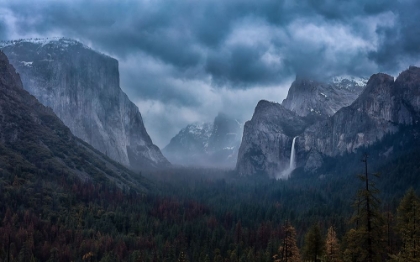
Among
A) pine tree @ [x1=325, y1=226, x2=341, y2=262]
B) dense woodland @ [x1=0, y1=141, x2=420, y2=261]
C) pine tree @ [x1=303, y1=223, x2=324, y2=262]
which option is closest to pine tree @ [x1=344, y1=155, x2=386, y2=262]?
dense woodland @ [x1=0, y1=141, x2=420, y2=261]

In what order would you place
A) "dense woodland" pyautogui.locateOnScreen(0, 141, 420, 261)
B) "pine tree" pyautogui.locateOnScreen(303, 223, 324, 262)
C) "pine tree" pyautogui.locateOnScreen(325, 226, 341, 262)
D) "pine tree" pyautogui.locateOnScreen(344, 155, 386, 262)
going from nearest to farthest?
"pine tree" pyautogui.locateOnScreen(344, 155, 386, 262) → "pine tree" pyautogui.locateOnScreen(325, 226, 341, 262) → "pine tree" pyautogui.locateOnScreen(303, 223, 324, 262) → "dense woodland" pyautogui.locateOnScreen(0, 141, 420, 261)

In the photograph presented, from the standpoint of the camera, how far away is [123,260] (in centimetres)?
10762

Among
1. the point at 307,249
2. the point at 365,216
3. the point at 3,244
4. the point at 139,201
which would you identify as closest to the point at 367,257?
the point at 365,216

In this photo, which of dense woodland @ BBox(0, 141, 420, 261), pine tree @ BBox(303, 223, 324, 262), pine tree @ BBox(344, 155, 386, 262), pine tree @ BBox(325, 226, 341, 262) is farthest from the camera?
dense woodland @ BBox(0, 141, 420, 261)

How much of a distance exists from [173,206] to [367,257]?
155113mm

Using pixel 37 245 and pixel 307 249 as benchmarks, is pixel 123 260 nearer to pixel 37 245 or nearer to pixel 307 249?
pixel 37 245

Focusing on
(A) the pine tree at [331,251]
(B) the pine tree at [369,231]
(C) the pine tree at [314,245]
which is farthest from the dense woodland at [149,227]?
(B) the pine tree at [369,231]

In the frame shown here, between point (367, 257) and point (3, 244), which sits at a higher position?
point (367, 257)

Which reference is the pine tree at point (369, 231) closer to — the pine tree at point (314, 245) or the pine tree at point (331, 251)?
the pine tree at point (331, 251)

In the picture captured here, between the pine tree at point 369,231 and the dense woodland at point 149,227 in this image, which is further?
the dense woodland at point 149,227

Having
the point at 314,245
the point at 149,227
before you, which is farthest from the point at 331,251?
the point at 149,227

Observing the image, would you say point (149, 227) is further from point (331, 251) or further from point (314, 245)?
point (331, 251)

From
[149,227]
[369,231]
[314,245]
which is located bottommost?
[149,227]

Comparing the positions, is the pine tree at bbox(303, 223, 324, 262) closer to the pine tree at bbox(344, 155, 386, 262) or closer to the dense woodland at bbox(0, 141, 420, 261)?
the dense woodland at bbox(0, 141, 420, 261)
